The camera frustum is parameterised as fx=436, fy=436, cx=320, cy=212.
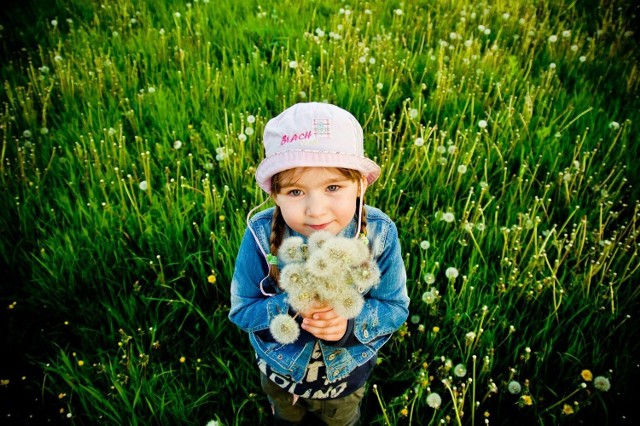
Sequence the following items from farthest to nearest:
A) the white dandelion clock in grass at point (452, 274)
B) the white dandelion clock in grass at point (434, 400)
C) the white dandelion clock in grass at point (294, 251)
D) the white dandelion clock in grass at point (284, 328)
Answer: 1. the white dandelion clock in grass at point (452, 274)
2. the white dandelion clock in grass at point (434, 400)
3. the white dandelion clock in grass at point (284, 328)
4. the white dandelion clock in grass at point (294, 251)

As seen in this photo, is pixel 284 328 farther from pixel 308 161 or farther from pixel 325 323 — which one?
pixel 308 161

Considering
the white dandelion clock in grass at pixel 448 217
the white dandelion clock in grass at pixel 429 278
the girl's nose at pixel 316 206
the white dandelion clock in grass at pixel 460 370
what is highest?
the girl's nose at pixel 316 206

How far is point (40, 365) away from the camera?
2357mm

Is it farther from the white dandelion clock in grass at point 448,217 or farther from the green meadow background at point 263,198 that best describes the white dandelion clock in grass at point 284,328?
the white dandelion clock in grass at point 448,217

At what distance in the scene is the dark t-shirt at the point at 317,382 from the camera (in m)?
1.85

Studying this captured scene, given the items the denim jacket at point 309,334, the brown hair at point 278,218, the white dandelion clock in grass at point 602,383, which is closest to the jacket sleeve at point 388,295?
the denim jacket at point 309,334

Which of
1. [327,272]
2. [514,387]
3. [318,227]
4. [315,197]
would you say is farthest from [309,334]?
[514,387]

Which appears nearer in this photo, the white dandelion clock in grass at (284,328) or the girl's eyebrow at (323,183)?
the white dandelion clock in grass at (284,328)

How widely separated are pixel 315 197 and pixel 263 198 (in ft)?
4.58

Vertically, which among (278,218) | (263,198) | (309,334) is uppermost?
(278,218)

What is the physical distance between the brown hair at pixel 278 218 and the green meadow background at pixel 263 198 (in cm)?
83

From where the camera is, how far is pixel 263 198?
2.91 m

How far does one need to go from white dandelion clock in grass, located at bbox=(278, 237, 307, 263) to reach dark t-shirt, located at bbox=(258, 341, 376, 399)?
660mm

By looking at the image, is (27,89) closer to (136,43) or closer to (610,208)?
(136,43)
